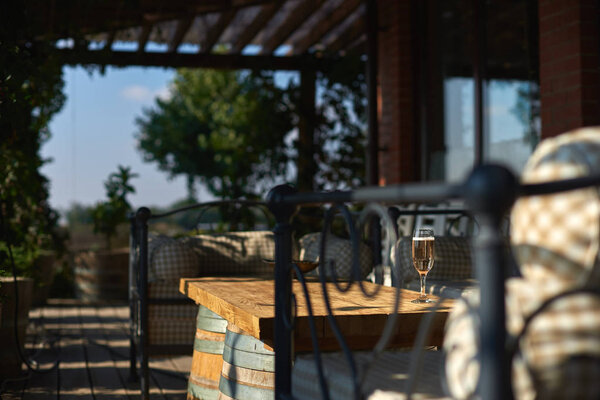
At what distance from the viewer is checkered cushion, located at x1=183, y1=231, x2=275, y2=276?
165 inches

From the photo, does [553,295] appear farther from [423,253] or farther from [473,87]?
[473,87]

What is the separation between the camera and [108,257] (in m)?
7.26

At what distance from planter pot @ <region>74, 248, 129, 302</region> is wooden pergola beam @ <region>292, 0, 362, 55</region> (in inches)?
124

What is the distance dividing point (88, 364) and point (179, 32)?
354 centimetres

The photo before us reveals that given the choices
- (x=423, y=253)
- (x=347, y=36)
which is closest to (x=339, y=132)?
(x=347, y=36)

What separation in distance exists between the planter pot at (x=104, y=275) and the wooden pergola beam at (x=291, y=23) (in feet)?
9.18

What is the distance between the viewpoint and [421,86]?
6102mm

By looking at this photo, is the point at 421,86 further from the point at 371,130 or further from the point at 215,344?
the point at 215,344

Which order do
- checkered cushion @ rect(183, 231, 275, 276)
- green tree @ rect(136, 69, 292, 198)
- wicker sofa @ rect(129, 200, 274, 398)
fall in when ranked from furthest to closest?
green tree @ rect(136, 69, 292, 198) → checkered cushion @ rect(183, 231, 275, 276) → wicker sofa @ rect(129, 200, 274, 398)

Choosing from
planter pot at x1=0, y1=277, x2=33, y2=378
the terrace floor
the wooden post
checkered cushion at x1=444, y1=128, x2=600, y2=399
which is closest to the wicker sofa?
the terrace floor

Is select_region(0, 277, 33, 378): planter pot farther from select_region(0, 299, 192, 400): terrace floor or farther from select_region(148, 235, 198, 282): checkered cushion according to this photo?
select_region(148, 235, 198, 282): checkered cushion

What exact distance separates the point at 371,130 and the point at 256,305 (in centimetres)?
384

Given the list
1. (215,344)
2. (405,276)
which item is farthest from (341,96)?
(215,344)

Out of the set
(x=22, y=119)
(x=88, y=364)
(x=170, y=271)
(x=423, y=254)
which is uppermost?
(x=22, y=119)
